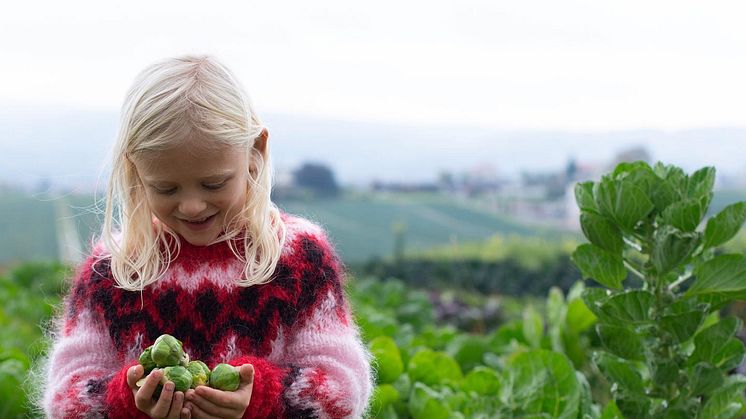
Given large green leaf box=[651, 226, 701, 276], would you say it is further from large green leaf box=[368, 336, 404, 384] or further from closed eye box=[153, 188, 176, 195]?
closed eye box=[153, 188, 176, 195]

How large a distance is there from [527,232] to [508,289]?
8.44ft

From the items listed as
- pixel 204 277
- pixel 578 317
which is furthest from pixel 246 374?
pixel 578 317

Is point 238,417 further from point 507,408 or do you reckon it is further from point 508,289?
point 508,289

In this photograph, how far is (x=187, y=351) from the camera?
1868 millimetres

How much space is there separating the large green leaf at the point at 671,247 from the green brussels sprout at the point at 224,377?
1.12m

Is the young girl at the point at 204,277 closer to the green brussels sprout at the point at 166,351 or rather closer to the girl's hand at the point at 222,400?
the girl's hand at the point at 222,400

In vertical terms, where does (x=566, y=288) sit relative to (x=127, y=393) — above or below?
below

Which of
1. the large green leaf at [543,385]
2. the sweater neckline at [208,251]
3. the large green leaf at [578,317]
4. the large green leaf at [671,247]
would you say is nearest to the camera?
the sweater neckline at [208,251]

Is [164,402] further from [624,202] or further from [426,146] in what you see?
[426,146]

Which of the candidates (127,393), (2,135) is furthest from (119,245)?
(2,135)

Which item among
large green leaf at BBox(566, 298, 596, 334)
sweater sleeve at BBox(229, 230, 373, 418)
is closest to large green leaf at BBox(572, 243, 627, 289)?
sweater sleeve at BBox(229, 230, 373, 418)

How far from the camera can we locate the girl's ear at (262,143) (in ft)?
6.40

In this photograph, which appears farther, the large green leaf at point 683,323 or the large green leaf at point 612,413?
the large green leaf at point 612,413

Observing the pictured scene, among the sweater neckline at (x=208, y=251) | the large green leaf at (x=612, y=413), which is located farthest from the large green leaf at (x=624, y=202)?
the sweater neckline at (x=208, y=251)
